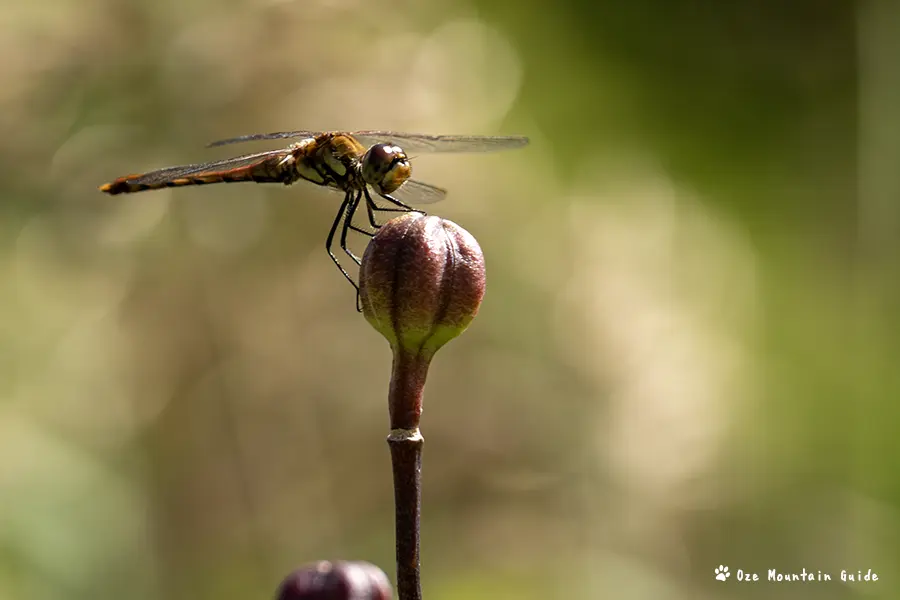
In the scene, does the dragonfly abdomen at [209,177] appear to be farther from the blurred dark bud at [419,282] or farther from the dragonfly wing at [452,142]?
the blurred dark bud at [419,282]

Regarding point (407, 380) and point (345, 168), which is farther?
point (345, 168)

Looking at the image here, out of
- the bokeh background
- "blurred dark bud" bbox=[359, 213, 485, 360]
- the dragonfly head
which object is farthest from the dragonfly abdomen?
"blurred dark bud" bbox=[359, 213, 485, 360]

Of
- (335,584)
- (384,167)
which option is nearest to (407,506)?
(335,584)

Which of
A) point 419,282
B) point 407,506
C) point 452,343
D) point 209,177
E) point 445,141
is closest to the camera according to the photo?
point 407,506

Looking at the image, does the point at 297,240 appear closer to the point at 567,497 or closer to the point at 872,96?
the point at 567,497

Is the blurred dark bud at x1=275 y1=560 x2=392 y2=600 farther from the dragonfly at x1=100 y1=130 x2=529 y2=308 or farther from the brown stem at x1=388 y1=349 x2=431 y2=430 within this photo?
the dragonfly at x1=100 y1=130 x2=529 y2=308

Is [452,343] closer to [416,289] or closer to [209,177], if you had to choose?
[209,177]
